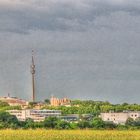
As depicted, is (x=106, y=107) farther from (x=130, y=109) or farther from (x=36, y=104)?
(x=36, y=104)

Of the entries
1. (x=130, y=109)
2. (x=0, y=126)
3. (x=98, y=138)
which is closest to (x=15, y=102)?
(x=130, y=109)

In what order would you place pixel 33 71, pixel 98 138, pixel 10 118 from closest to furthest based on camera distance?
1. pixel 98 138
2. pixel 10 118
3. pixel 33 71

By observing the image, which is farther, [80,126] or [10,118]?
[10,118]

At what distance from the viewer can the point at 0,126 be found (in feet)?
175

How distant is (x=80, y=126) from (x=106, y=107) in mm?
49083

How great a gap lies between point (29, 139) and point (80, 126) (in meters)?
30.8

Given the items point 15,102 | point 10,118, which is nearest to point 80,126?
point 10,118

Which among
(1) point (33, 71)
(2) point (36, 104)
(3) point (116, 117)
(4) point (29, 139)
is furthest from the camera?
(2) point (36, 104)

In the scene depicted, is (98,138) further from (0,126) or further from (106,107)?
(106,107)

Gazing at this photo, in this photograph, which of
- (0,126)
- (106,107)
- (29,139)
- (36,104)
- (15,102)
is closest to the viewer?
(29,139)

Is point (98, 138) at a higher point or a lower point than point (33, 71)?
lower

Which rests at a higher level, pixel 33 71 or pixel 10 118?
pixel 33 71

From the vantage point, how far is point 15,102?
473ft

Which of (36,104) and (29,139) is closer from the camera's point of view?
(29,139)
